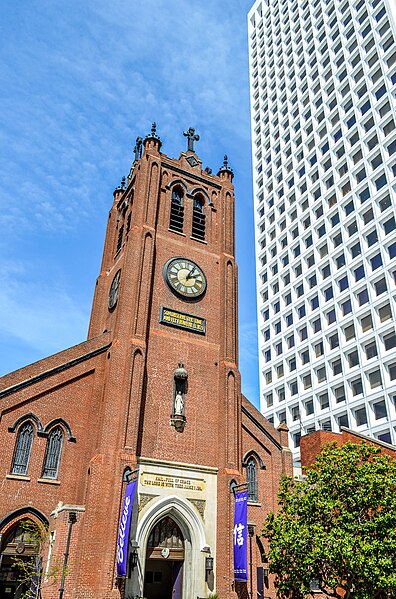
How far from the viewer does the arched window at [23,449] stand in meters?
20.6

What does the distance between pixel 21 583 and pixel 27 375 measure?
8.17m

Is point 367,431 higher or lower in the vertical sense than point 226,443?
higher

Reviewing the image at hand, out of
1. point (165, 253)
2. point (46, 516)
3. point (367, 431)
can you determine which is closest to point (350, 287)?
point (367, 431)

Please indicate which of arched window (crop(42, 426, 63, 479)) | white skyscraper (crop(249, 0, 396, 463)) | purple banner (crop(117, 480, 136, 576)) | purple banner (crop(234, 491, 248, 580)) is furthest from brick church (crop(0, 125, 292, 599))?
white skyscraper (crop(249, 0, 396, 463))

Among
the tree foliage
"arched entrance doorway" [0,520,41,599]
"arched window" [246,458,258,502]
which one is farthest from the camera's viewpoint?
"arched window" [246,458,258,502]

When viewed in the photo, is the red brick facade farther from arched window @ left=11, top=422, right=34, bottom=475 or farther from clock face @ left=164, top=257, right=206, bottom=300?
arched window @ left=11, top=422, right=34, bottom=475

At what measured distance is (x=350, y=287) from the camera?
46.1m

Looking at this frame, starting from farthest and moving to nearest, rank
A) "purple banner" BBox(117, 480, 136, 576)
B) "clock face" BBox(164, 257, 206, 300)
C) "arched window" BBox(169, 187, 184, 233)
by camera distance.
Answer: "arched window" BBox(169, 187, 184, 233), "clock face" BBox(164, 257, 206, 300), "purple banner" BBox(117, 480, 136, 576)

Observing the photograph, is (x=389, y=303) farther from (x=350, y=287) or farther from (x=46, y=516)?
(x=46, y=516)

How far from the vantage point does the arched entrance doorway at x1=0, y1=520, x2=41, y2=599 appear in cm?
1938

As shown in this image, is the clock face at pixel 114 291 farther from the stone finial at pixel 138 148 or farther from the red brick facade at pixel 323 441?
the red brick facade at pixel 323 441

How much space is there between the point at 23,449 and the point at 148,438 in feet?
17.2

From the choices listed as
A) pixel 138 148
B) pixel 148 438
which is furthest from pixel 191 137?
pixel 148 438

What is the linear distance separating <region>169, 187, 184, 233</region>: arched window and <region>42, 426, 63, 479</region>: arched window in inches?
506
